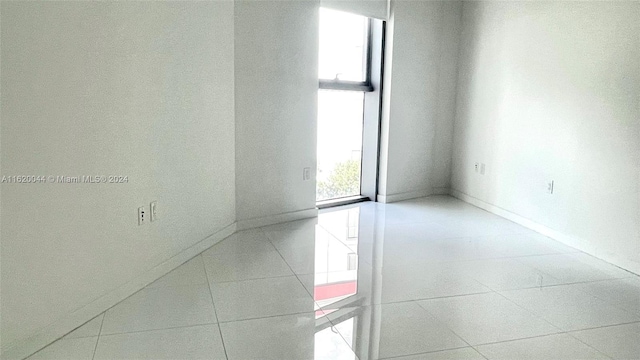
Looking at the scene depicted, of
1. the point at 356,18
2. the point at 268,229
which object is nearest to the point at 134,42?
the point at 268,229

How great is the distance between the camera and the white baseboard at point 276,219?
12.2 ft

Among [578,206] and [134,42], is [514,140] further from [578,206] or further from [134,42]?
[134,42]

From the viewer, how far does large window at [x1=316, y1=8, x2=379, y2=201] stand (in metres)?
4.33

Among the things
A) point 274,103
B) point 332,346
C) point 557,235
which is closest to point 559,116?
point 557,235

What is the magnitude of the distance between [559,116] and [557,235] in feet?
3.11

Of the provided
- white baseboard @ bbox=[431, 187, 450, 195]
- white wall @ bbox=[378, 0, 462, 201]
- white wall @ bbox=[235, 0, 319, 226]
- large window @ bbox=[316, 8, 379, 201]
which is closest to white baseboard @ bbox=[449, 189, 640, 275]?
white baseboard @ bbox=[431, 187, 450, 195]

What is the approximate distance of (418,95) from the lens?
483 centimetres

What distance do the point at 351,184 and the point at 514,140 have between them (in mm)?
1652

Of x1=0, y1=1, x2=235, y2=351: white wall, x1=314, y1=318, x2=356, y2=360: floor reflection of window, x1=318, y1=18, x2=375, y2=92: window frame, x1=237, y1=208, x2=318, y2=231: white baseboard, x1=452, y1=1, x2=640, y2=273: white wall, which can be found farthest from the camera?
x1=318, y1=18, x2=375, y2=92: window frame

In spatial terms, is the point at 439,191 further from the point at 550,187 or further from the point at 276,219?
the point at 276,219

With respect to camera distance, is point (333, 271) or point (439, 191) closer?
point (333, 271)

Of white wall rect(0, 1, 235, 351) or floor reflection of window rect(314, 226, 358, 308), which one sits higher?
white wall rect(0, 1, 235, 351)

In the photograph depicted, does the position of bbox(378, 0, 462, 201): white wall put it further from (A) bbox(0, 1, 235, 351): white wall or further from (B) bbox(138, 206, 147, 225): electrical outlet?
(B) bbox(138, 206, 147, 225): electrical outlet

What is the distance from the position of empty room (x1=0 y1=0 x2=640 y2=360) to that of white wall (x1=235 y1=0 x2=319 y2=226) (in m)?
0.02
